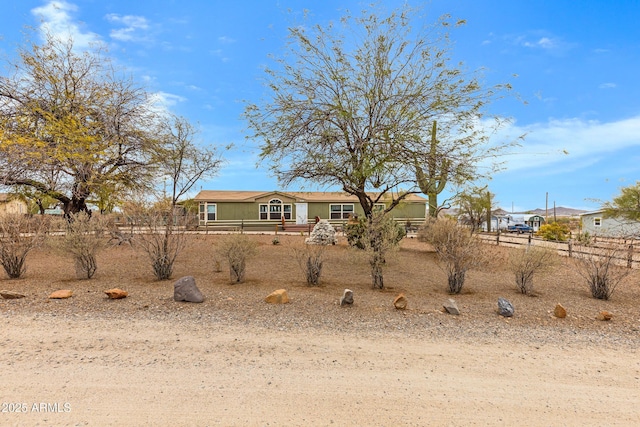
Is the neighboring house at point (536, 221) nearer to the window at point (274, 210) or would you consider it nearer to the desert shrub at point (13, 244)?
the window at point (274, 210)

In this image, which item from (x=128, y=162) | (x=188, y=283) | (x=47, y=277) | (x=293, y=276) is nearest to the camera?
(x=188, y=283)

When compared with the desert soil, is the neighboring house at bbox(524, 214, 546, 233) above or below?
above

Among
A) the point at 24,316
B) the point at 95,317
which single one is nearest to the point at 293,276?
the point at 95,317

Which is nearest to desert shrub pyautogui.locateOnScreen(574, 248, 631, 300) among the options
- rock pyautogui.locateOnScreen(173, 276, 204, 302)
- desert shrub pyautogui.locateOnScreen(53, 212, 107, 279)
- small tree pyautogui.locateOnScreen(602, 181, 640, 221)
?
rock pyautogui.locateOnScreen(173, 276, 204, 302)

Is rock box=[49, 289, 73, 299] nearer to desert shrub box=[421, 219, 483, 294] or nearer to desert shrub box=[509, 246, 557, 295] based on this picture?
desert shrub box=[421, 219, 483, 294]

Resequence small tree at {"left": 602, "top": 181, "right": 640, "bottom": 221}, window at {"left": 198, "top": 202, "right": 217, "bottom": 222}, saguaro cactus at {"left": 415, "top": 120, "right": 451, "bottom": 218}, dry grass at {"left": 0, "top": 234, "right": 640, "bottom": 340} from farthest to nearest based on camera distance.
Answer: window at {"left": 198, "top": 202, "right": 217, "bottom": 222} < small tree at {"left": 602, "top": 181, "right": 640, "bottom": 221} < saguaro cactus at {"left": 415, "top": 120, "right": 451, "bottom": 218} < dry grass at {"left": 0, "top": 234, "right": 640, "bottom": 340}

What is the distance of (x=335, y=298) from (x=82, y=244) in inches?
223

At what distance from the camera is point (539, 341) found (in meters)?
4.21

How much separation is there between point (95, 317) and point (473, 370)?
5.18m

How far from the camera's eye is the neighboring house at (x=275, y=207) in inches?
1010

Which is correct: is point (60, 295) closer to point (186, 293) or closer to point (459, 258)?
point (186, 293)

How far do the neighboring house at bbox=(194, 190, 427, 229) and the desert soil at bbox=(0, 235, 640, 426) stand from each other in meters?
19.2

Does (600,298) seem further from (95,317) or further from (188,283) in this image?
(95,317)

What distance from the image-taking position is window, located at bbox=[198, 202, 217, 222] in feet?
83.5
